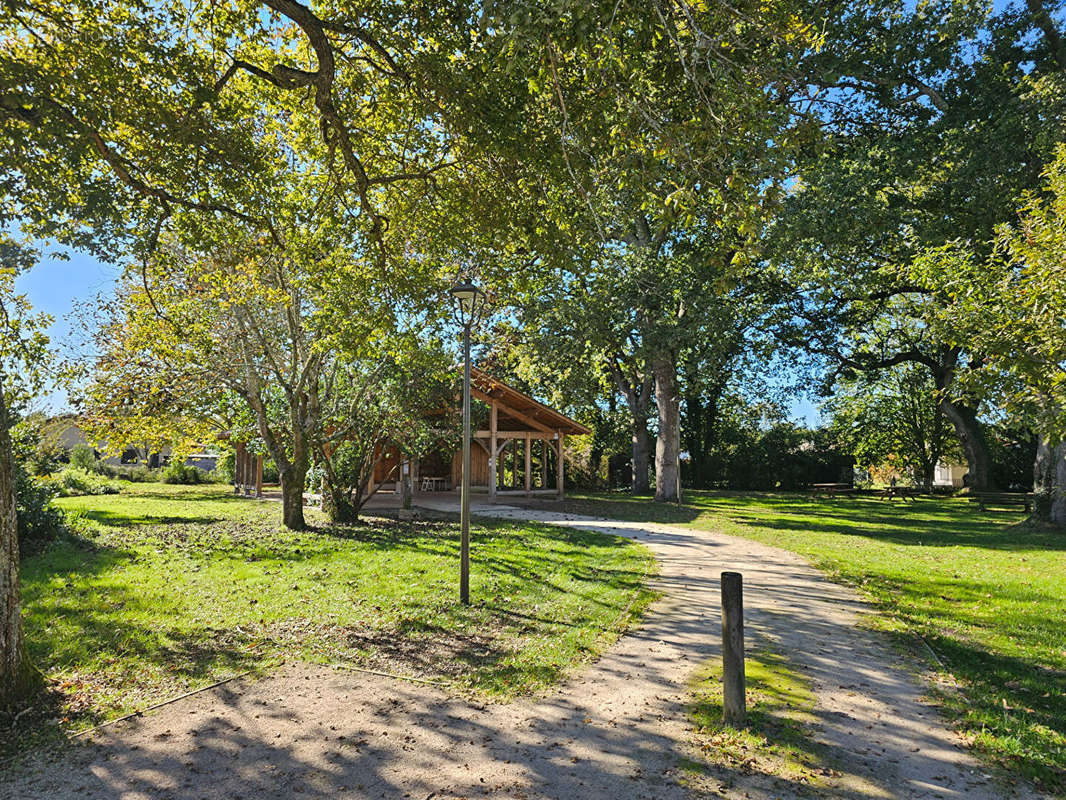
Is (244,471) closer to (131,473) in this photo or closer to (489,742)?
(131,473)

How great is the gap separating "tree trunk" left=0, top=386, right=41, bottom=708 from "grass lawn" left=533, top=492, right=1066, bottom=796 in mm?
6328

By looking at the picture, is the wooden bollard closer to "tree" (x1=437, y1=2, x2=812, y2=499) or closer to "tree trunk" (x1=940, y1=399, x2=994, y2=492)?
"tree" (x1=437, y1=2, x2=812, y2=499)

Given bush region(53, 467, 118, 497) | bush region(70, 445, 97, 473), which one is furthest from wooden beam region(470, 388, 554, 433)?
bush region(70, 445, 97, 473)

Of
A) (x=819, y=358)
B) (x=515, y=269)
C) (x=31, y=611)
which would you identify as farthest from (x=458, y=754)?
(x=819, y=358)

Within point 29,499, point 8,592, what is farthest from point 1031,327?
point 29,499

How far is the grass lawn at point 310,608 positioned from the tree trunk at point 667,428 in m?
10.2

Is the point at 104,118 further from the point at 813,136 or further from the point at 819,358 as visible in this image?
the point at 819,358

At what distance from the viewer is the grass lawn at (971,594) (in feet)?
13.5

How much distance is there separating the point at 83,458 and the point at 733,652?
110 ft

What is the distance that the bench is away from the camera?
19.4 meters

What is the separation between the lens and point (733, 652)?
13.4ft

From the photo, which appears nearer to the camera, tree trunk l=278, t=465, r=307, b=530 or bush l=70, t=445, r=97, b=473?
tree trunk l=278, t=465, r=307, b=530

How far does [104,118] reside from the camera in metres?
6.25

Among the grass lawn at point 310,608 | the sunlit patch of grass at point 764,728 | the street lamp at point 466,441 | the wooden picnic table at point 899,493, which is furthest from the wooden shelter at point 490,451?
the wooden picnic table at point 899,493
